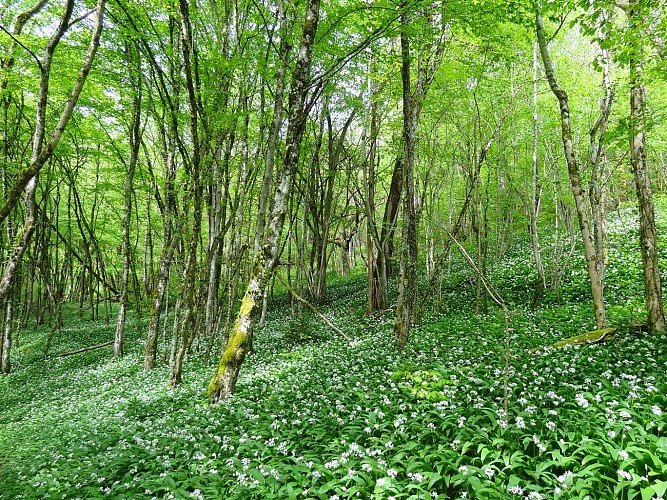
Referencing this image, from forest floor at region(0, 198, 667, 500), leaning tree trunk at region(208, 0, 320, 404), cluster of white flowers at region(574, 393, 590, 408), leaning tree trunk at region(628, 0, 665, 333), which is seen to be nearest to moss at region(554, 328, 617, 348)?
forest floor at region(0, 198, 667, 500)

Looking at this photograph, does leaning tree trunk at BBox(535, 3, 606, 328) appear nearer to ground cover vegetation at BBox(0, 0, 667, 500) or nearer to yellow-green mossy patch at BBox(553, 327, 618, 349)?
ground cover vegetation at BBox(0, 0, 667, 500)

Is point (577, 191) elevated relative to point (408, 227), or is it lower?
elevated

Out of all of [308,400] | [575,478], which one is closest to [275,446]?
[308,400]

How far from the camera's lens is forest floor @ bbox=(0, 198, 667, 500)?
4227 mm

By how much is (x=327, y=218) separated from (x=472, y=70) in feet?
31.9

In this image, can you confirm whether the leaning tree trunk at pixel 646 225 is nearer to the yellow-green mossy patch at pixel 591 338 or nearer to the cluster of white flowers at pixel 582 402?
the yellow-green mossy patch at pixel 591 338

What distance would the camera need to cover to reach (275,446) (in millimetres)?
5816

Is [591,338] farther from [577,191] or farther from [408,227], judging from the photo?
[408,227]

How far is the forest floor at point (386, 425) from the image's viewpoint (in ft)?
13.9

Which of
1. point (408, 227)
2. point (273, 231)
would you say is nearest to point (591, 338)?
point (408, 227)

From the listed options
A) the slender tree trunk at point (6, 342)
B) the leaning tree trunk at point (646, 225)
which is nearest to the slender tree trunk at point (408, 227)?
the leaning tree trunk at point (646, 225)

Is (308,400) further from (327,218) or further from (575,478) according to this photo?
(327,218)

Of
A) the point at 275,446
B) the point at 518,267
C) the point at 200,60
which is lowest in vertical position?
the point at 275,446

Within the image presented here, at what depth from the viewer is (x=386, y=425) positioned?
582 centimetres
